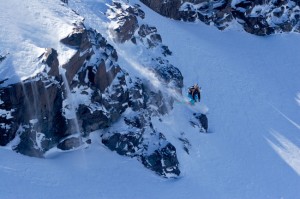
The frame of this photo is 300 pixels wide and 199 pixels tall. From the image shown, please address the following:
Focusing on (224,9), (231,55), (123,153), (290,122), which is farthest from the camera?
(224,9)

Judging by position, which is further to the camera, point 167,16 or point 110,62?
point 167,16

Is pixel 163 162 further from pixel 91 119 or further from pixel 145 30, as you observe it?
pixel 145 30

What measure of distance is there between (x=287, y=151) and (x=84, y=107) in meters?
13.6

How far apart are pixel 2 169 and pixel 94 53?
739 cm

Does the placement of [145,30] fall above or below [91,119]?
above

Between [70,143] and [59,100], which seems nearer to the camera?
[59,100]

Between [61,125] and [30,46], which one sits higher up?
[30,46]

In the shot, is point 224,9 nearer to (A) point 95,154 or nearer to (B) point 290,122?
(B) point 290,122

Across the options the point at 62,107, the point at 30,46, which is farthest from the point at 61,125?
the point at 30,46

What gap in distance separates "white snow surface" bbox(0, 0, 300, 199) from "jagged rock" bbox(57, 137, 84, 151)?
0.33 m

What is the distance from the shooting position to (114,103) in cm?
2398

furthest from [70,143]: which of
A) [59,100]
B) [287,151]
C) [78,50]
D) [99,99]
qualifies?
[287,151]

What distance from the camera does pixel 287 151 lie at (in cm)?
2892

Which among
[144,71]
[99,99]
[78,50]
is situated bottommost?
[144,71]
